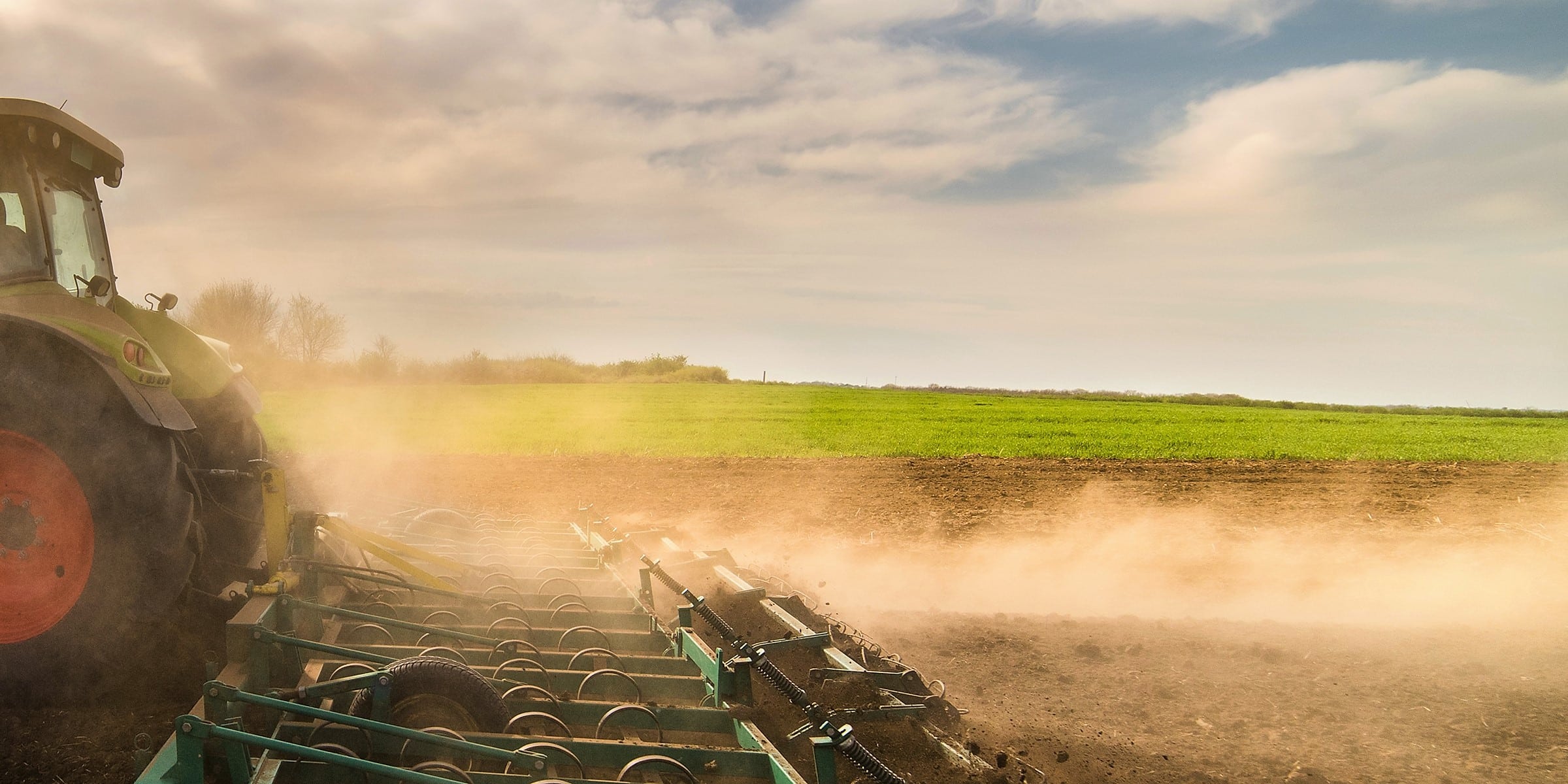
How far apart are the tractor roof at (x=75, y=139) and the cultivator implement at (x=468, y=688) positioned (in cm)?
228

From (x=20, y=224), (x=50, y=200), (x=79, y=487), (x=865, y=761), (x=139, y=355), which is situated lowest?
(x=865, y=761)

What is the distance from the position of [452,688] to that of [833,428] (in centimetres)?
2623

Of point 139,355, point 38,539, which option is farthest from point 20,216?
point 38,539

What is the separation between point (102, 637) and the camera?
370 centimetres

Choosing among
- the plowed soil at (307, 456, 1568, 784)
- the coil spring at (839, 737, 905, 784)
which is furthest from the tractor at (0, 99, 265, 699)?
the plowed soil at (307, 456, 1568, 784)

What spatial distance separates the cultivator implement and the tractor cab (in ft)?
5.56

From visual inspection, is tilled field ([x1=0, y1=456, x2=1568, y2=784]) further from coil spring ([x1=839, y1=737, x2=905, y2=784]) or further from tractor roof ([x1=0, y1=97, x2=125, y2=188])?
tractor roof ([x1=0, y1=97, x2=125, y2=188])

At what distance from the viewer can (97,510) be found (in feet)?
12.0

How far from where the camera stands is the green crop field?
2325cm

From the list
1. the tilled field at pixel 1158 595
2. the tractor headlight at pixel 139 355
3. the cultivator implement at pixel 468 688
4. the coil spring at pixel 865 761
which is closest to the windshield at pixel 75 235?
the tractor headlight at pixel 139 355

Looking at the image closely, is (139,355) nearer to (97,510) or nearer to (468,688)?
(97,510)

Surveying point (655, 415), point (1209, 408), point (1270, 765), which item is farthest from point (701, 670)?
point (1209, 408)

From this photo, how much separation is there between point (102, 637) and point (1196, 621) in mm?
8631

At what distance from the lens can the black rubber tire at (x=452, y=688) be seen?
367 centimetres
